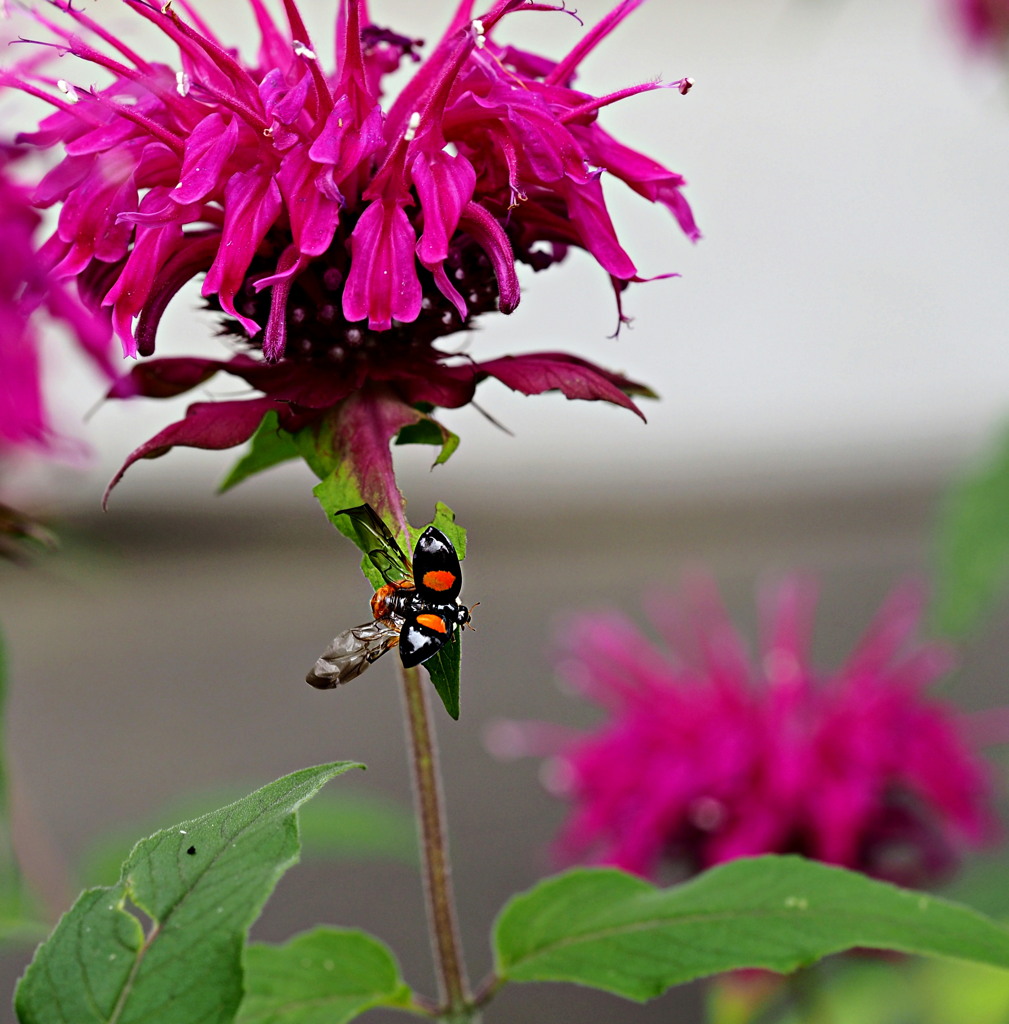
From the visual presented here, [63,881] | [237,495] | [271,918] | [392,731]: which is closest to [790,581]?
[63,881]

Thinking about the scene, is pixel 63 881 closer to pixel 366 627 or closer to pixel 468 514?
pixel 366 627

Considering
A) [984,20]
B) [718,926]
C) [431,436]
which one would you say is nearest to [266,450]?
[431,436]

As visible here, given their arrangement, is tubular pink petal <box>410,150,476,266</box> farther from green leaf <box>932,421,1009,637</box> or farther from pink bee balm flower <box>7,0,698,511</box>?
green leaf <box>932,421,1009,637</box>

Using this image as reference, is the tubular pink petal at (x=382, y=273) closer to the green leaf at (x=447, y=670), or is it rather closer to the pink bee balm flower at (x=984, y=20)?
the green leaf at (x=447, y=670)

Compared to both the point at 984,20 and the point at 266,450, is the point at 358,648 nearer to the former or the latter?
the point at 266,450

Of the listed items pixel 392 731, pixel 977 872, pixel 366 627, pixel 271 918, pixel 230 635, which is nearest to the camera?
pixel 366 627

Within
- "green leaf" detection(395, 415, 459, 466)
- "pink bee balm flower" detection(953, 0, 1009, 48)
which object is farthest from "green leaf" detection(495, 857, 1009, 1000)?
"pink bee balm flower" detection(953, 0, 1009, 48)
